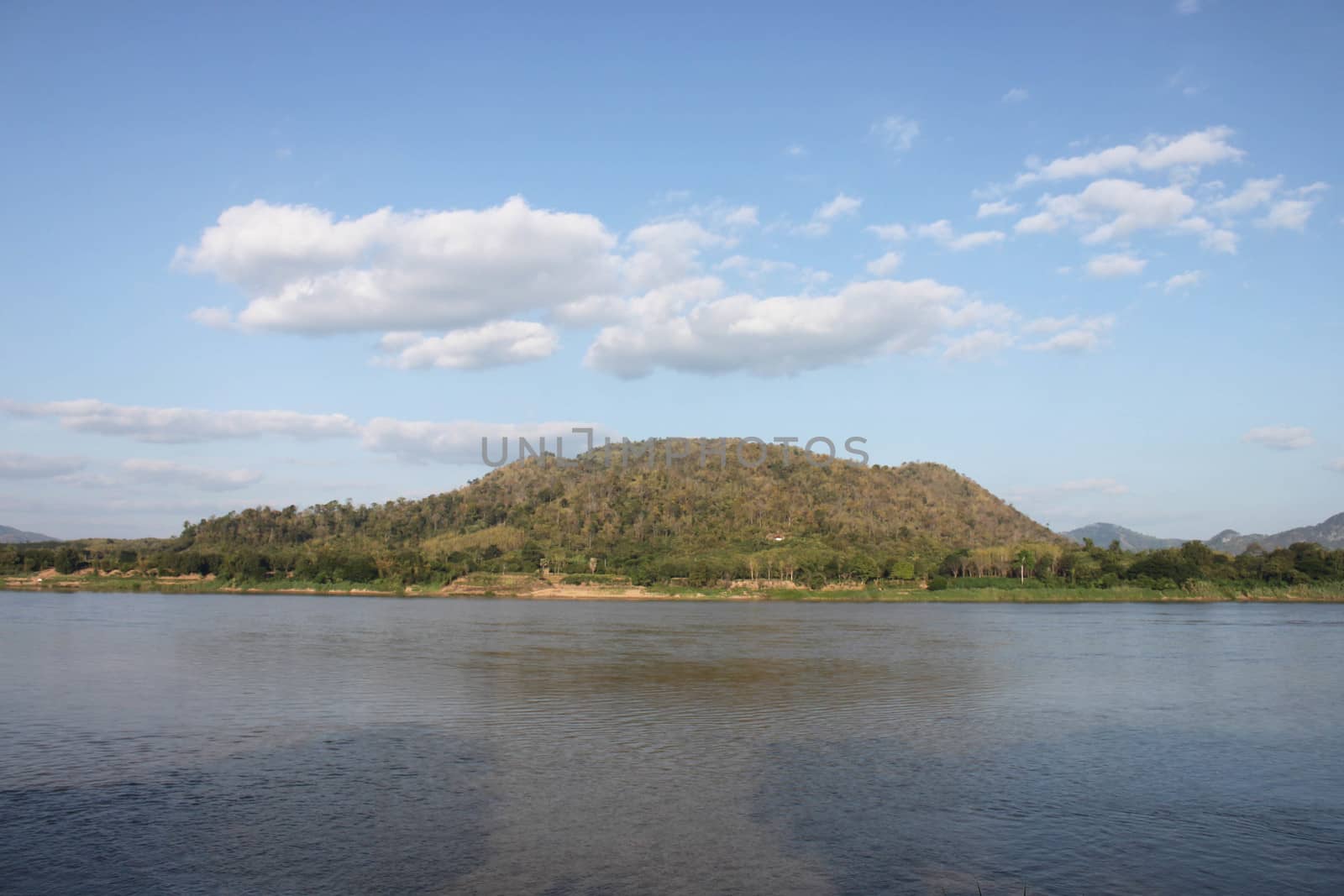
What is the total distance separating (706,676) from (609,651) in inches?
456

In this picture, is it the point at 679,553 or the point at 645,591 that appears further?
the point at 679,553

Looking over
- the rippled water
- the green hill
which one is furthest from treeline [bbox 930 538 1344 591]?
the rippled water

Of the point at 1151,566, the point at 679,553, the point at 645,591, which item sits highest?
the point at 679,553

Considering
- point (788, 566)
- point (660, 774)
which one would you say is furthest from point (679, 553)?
point (660, 774)

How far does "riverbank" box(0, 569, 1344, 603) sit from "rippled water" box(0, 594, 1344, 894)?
84.8 metres

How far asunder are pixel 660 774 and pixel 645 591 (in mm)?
116115

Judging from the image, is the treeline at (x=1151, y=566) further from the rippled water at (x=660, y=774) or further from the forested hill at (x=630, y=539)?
the rippled water at (x=660, y=774)

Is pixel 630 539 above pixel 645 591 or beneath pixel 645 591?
above

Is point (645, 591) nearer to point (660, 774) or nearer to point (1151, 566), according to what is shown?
point (1151, 566)

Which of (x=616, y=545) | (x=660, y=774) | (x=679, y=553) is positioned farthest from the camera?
(x=616, y=545)

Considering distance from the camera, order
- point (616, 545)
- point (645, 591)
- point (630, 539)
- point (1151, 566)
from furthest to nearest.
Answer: point (630, 539), point (616, 545), point (645, 591), point (1151, 566)

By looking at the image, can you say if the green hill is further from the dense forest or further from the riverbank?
the riverbank

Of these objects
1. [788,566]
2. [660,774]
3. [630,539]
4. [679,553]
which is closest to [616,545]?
[630,539]

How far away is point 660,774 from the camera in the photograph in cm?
1870
